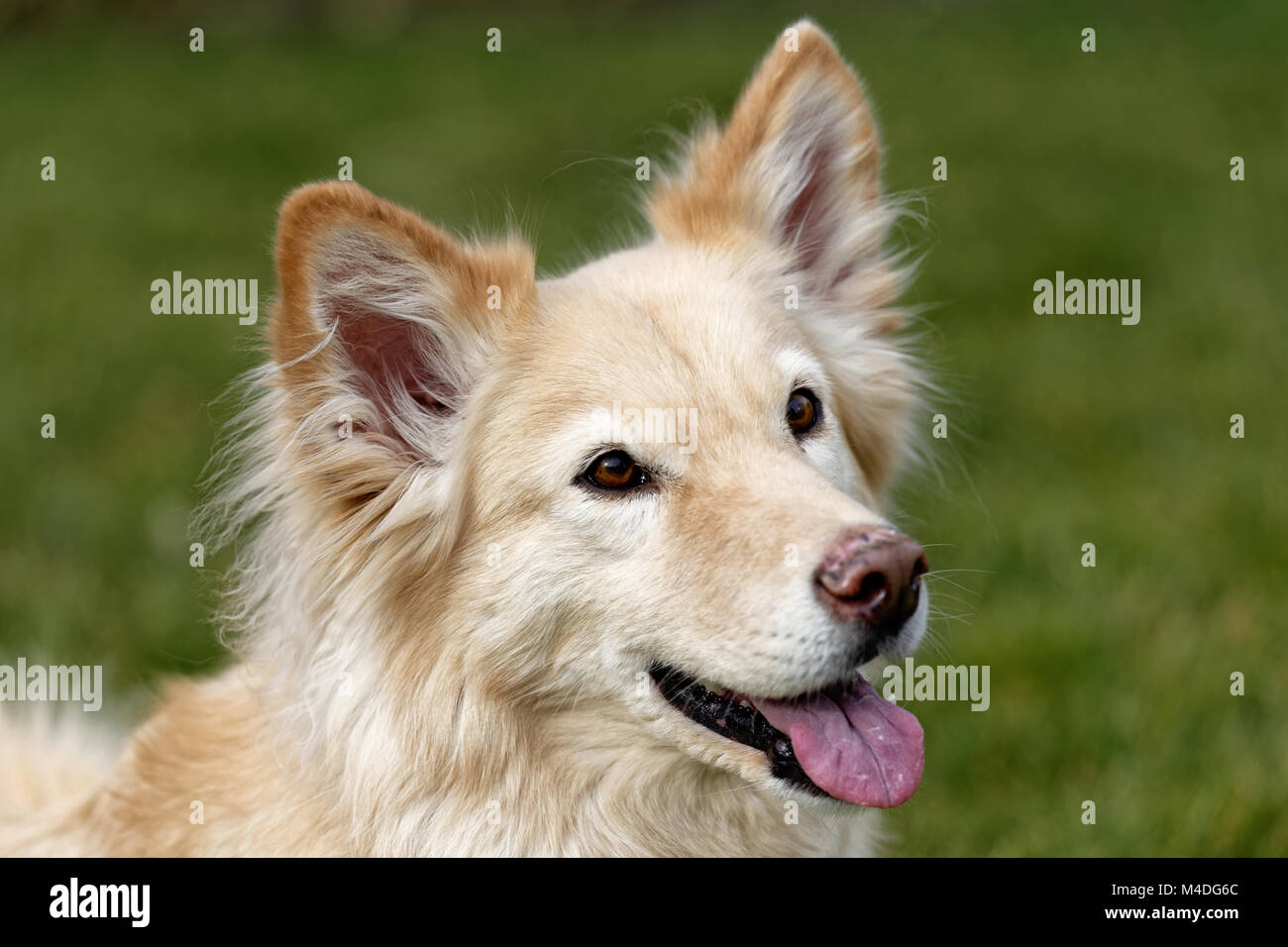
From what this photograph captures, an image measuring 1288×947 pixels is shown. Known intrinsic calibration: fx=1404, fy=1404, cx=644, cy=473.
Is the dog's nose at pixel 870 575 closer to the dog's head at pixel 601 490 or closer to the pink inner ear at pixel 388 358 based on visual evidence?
the dog's head at pixel 601 490

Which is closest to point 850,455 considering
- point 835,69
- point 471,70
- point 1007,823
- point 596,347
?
point 596,347

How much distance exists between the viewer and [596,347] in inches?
128

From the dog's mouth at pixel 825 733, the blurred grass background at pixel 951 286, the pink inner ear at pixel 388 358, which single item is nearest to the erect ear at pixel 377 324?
the pink inner ear at pixel 388 358

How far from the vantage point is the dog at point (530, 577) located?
299 cm

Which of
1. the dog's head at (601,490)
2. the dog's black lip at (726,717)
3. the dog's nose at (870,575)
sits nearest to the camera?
the dog's nose at (870,575)

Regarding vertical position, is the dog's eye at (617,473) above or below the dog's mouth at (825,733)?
above

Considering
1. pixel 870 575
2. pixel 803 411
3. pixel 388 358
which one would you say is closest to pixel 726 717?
pixel 870 575

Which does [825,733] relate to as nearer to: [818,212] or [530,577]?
[530,577]

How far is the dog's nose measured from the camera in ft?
9.24

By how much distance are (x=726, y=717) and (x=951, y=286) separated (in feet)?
20.0

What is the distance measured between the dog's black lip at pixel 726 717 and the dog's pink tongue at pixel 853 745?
30 mm

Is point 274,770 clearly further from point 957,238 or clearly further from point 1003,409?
point 957,238

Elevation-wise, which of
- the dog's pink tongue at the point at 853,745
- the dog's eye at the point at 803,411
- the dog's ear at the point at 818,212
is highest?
the dog's ear at the point at 818,212
